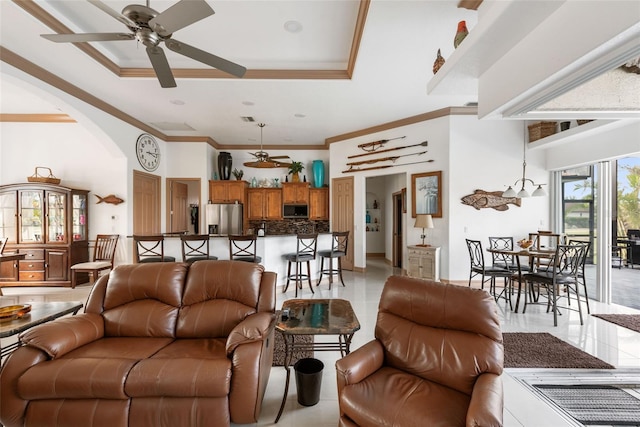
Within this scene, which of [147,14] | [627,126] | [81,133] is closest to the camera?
[147,14]

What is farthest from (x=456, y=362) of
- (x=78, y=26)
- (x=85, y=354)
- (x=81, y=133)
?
(x=81, y=133)

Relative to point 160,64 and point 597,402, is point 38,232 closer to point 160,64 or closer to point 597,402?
point 160,64

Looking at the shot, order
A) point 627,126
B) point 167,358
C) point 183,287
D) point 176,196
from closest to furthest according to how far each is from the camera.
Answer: point 167,358, point 183,287, point 627,126, point 176,196

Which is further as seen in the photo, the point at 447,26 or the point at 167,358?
the point at 447,26

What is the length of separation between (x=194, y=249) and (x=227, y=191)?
305 centimetres

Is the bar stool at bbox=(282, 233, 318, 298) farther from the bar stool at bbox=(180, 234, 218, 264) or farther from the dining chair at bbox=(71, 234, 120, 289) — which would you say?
the dining chair at bbox=(71, 234, 120, 289)

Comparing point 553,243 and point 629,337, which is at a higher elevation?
point 553,243

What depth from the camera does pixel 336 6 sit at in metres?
2.75

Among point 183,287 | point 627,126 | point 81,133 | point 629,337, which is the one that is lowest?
point 629,337

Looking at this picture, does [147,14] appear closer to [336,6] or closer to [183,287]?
[336,6]

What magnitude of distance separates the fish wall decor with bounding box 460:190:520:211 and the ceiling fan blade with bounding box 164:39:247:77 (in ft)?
14.8

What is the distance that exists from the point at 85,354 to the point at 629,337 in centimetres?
535

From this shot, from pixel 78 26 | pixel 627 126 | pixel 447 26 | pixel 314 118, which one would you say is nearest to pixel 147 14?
pixel 78 26

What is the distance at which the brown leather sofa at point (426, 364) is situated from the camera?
1.34 m
